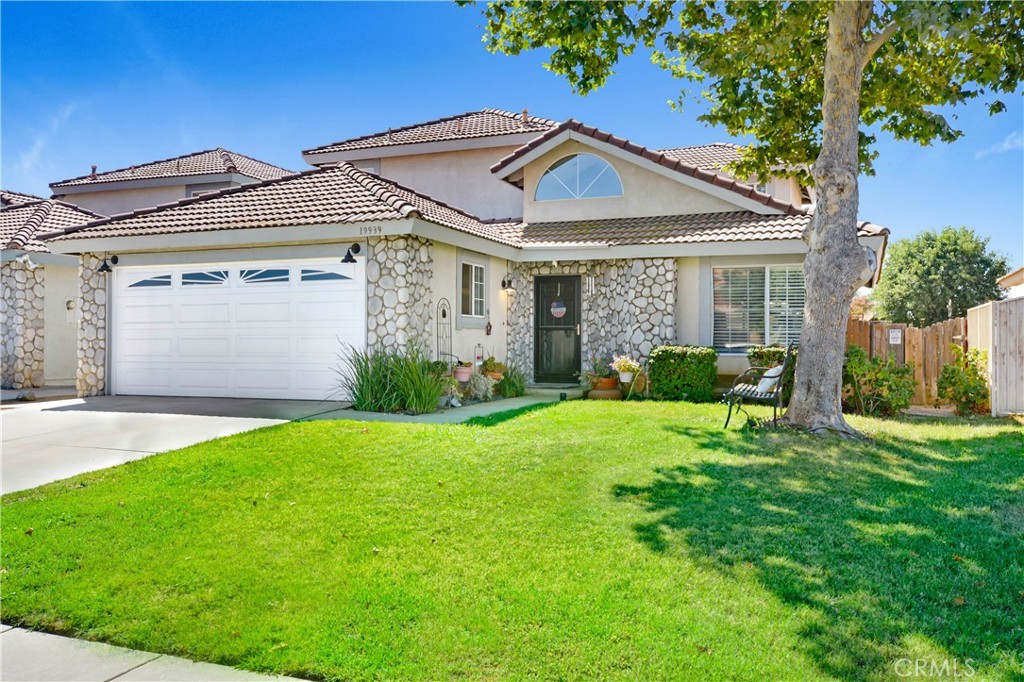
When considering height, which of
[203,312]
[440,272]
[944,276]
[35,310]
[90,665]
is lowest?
[90,665]

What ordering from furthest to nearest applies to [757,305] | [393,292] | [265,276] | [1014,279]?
[1014,279] → [757,305] → [265,276] → [393,292]

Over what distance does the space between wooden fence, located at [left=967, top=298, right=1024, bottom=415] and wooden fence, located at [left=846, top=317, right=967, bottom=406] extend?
104 cm

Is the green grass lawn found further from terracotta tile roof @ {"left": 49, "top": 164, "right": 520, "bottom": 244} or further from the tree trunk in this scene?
terracotta tile roof @ {"left": 49, "top": 164, "right": 520, "bottom": 244}

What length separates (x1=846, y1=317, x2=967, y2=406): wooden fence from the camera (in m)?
11.6

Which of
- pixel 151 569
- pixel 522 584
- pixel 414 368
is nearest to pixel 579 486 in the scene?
pixel 522 584

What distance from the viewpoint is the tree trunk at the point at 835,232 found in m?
8.96

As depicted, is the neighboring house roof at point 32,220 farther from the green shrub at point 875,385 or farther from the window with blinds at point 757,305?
the green shrub at point 875,385

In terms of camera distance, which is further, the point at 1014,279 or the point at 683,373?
the point at 1014,279

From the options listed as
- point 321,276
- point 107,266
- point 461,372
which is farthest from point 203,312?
point 461,372

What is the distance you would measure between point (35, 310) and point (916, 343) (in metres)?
18.6

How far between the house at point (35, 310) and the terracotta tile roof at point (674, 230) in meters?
11.1

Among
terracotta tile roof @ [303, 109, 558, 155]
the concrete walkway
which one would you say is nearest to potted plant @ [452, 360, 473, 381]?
terracotta tile roof @ [303, 109, 558, 155]

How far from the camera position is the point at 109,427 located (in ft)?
30.0

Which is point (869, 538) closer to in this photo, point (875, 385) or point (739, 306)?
point (875, 385)
